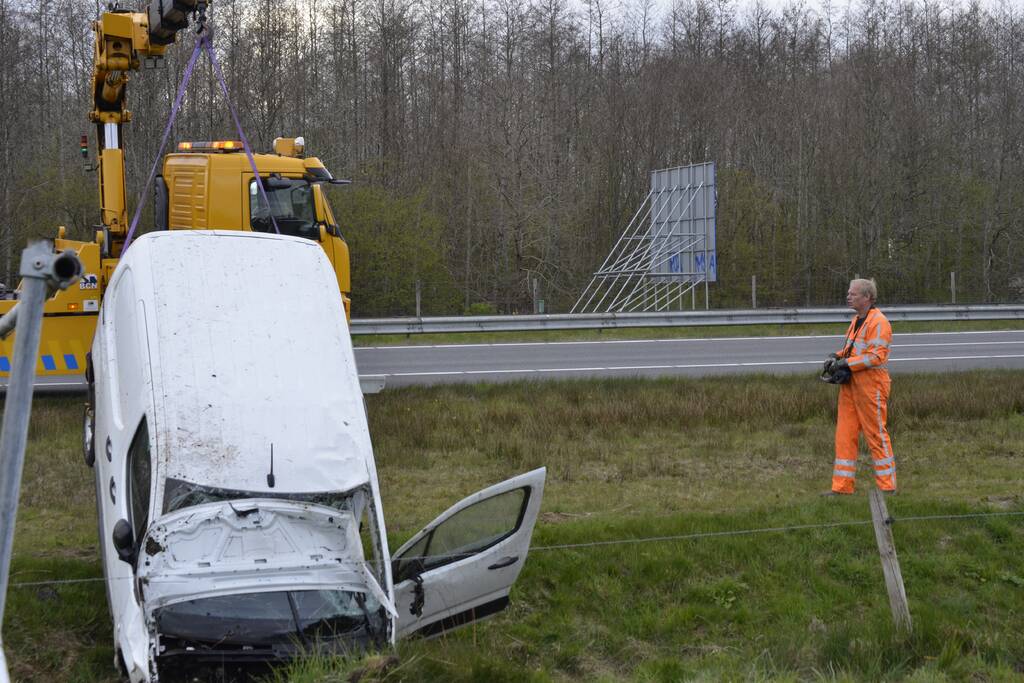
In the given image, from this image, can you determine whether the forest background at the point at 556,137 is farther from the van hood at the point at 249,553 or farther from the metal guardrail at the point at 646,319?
the van hood at the point at 249,553

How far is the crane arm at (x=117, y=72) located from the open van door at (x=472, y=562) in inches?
312

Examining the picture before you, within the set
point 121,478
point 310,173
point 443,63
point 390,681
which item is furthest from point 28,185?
point 390,681

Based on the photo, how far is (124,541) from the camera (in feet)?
16.4

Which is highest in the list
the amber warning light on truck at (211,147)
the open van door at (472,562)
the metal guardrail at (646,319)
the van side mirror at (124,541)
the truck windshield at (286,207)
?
the amber warning light on truck at (211,147)

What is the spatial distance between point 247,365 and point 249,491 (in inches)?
34.3

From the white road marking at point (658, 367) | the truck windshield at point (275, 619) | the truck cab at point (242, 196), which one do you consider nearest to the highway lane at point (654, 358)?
the white road marking at point (658, 367)

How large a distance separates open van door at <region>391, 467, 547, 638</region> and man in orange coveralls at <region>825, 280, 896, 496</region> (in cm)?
407

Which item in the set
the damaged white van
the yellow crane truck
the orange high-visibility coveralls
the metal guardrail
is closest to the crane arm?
the yellow crane truck

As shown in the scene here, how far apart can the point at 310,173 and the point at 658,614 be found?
7332mm

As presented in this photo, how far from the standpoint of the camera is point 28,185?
26641 millimetres

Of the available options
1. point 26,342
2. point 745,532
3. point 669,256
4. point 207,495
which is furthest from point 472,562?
point 669,256

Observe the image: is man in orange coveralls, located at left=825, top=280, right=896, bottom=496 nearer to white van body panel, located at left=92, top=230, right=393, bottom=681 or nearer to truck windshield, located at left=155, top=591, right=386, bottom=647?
white van body panel, located at left=92, top=230, right=393, bottom=681

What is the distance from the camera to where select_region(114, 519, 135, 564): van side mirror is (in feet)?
16.3

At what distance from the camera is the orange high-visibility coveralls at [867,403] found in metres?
8.81
